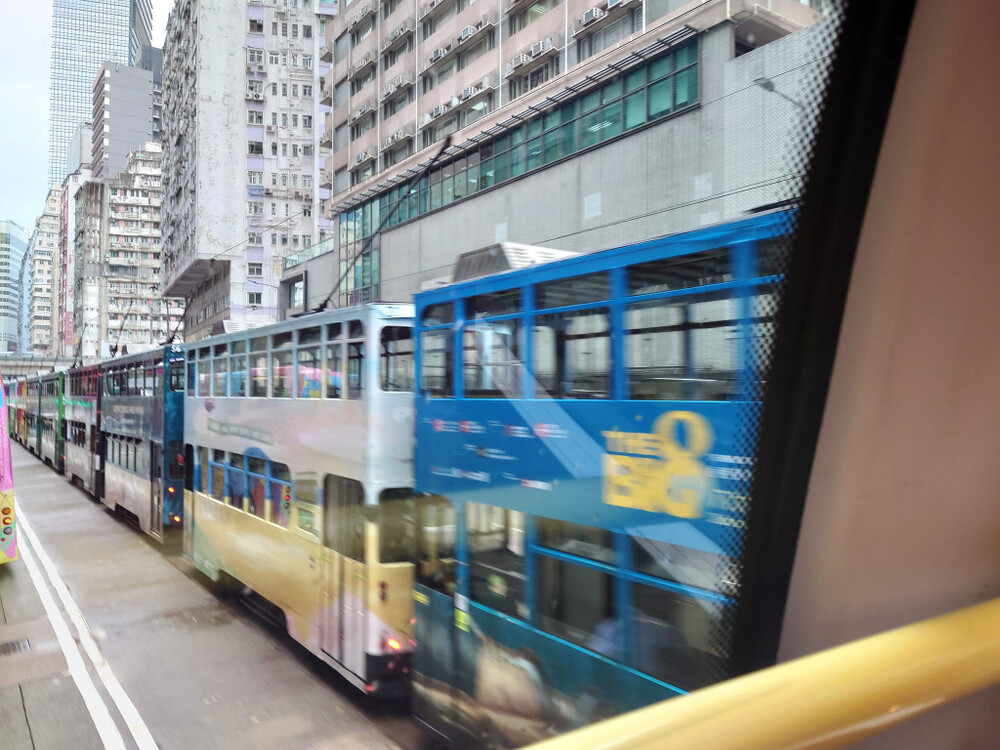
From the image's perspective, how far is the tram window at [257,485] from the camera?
671 cm

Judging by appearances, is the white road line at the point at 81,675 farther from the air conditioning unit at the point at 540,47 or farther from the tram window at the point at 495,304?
the air conditioning unit at the point at 540,47

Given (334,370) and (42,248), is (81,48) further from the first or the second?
(42,248)

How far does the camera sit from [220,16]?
37125 millimetres

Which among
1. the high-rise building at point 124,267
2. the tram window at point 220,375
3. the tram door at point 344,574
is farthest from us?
the high-rise building at point 124,267

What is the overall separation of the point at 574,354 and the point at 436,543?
1.73 metres

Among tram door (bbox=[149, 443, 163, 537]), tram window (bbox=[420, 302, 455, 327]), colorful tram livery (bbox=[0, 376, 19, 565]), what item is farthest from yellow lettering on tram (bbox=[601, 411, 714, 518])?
tram door (bbox=[149, 443, 163, 537])

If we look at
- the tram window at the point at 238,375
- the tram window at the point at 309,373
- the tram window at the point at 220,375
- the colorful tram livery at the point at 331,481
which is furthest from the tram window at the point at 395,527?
the tram window at the point at 220,375

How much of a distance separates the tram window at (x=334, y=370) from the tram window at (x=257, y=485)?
1.46m

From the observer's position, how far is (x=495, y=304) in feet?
12.3

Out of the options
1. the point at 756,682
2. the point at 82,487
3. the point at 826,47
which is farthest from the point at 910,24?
the point at 82,487

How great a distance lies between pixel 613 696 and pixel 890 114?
2240 mm

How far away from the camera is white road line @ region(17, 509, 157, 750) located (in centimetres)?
473

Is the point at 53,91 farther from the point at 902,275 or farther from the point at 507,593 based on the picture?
the point at 507,593

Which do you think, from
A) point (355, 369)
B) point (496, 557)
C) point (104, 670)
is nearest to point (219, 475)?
point (104, 670)
